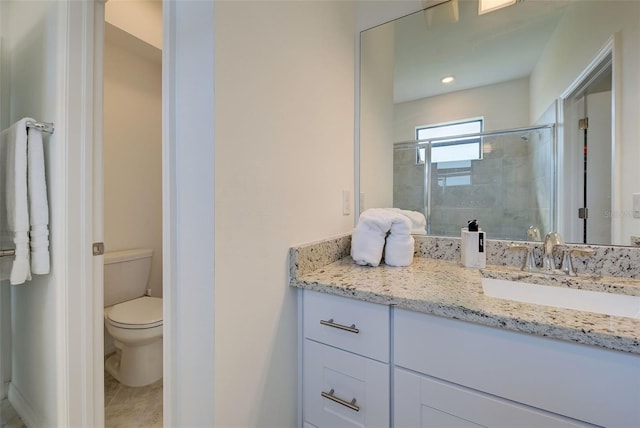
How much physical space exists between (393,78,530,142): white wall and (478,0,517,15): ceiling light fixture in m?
0.33

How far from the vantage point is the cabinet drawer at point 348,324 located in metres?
0.84

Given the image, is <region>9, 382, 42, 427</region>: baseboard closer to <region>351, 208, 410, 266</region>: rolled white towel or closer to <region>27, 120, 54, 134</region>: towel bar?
<region>27, 120, 54, 134</region>: towel bar

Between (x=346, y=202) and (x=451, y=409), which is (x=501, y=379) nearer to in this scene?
(x=451, y=409)

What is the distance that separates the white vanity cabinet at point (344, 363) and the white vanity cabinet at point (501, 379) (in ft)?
0.17

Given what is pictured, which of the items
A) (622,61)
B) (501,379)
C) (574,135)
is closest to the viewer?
(501,379)

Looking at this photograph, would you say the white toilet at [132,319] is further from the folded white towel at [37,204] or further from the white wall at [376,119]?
the white wall at [376,119]

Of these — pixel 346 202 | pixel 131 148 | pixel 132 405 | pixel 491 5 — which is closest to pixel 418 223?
pixel 346 202

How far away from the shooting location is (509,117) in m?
1.19

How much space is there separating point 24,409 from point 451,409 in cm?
203

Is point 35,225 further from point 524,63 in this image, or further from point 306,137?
point 524,63

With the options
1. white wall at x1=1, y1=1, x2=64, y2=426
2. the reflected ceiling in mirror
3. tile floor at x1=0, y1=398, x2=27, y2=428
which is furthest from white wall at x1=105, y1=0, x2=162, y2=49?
tile floor at x1=0, y1=398, x2=27, y2=428

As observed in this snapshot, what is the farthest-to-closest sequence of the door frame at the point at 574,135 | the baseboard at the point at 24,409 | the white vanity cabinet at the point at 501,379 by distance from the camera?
the baseboard at the point at 24,409 < the door frame at the point at 574,135 < the white vanity cabinet at the point at 501,379

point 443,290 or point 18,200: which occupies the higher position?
point 18,200

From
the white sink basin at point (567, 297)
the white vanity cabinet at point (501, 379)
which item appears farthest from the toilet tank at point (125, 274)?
the white sink basin at point (567, 297)
